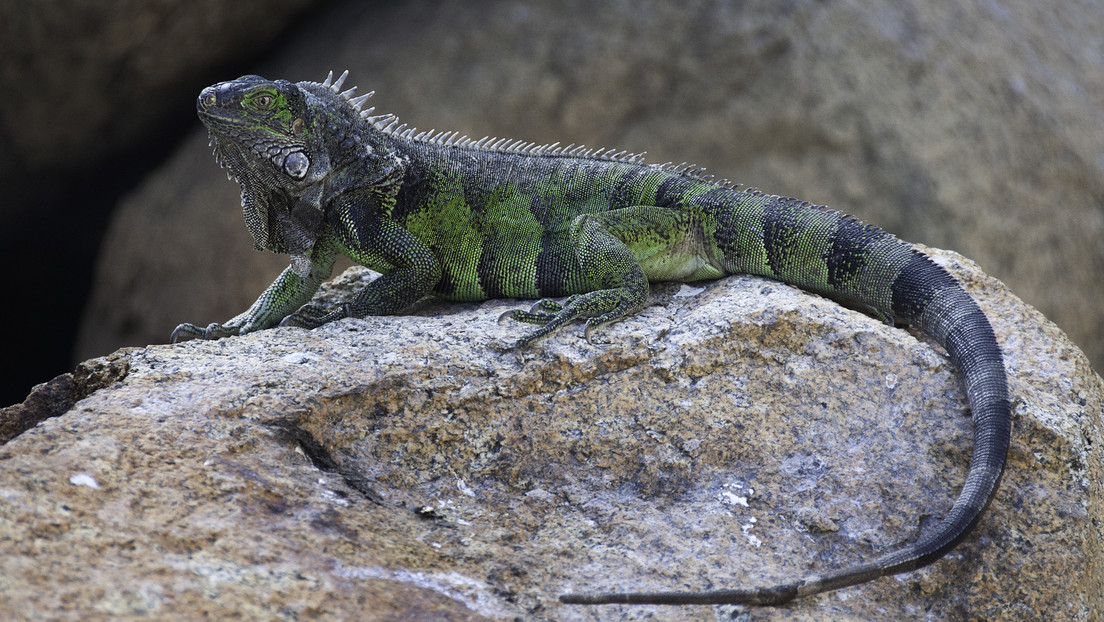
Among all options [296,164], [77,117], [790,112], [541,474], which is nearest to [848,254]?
[541,474]

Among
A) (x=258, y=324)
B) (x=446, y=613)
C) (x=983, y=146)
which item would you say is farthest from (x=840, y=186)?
(x=446, y=613)

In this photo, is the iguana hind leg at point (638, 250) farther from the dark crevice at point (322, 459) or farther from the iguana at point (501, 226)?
the dark crevice at point (322, 459)

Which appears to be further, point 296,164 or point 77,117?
point 77,117

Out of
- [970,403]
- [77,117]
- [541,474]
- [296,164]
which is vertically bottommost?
[970,403]

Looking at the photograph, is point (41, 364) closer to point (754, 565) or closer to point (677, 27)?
point (677, 27)

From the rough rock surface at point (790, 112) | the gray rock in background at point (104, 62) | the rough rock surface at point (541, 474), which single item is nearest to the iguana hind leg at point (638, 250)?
the rough rock surface at point (541, 474)

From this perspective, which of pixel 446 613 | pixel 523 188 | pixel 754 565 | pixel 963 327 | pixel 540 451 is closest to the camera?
pixel 446 613

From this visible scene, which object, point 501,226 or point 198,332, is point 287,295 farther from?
point 501,226
